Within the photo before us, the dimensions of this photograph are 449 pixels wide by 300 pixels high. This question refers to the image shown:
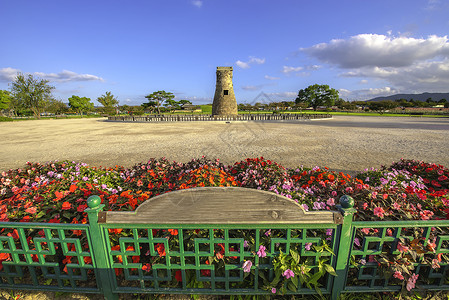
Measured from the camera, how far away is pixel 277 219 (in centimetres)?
158

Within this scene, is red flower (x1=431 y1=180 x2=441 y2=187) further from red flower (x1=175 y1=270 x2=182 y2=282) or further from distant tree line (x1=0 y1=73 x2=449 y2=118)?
distant tree line (x1=0 y1=73 x2=449 y2=118)

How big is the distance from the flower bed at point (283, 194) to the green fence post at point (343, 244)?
0.35 feet

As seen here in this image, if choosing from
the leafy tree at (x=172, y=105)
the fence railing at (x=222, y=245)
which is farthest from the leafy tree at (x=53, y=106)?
the fence railing at (x=222, y=245)

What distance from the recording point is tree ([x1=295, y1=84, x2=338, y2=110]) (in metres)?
69.4

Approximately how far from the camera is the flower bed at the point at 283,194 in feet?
5.45

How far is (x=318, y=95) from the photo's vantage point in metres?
72.4

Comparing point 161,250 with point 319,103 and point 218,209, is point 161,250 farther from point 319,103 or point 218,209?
point 319,103

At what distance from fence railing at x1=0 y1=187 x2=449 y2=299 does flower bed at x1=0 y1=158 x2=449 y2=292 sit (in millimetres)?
29

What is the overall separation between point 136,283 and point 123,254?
0.52 m

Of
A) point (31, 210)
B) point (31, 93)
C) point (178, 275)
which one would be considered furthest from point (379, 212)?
point (31, 93)

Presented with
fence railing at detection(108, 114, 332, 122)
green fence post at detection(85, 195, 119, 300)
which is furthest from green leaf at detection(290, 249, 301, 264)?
fence railing at detection(108, 114, 332, 122)

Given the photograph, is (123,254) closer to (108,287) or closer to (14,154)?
(108,287)

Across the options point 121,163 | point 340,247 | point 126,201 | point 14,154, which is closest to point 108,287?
point 126,201

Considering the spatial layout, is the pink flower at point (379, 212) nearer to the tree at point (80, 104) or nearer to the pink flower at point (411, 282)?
the pink flower at point (411, 282)
